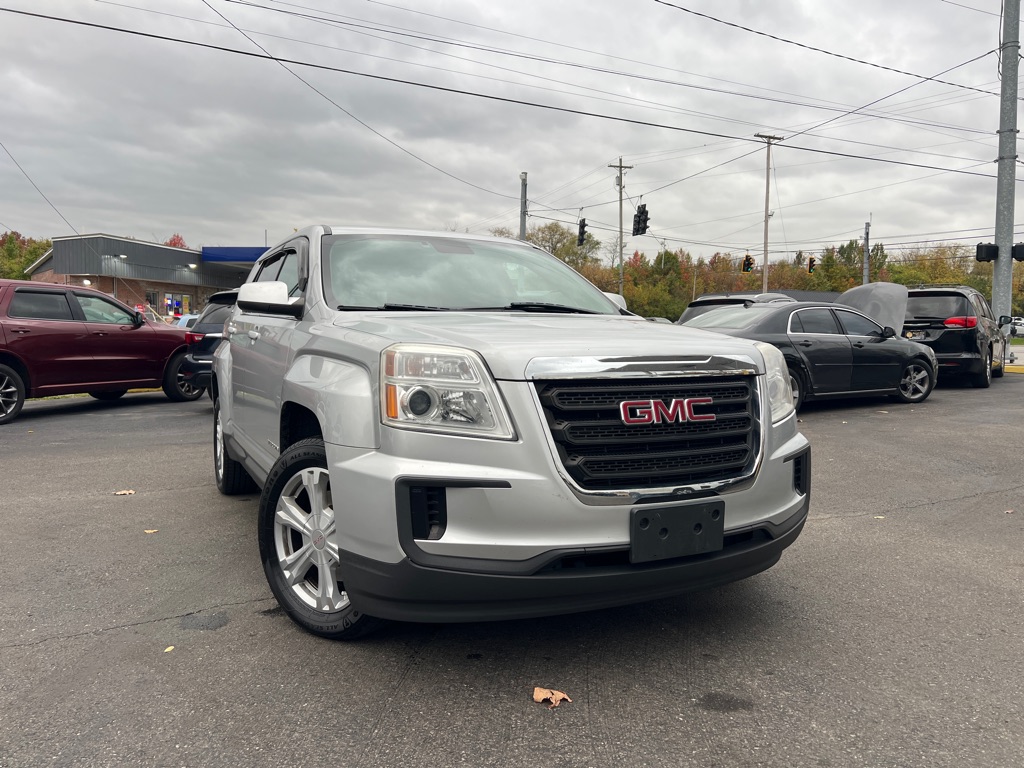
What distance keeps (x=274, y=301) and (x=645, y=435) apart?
6.49 feet

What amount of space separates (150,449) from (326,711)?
6022mm

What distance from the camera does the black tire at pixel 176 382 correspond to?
1194 cm

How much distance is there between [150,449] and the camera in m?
7.66

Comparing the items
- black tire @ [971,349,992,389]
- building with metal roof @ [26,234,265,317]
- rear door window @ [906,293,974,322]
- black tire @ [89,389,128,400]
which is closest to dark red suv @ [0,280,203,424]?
black tire @ [89,389,128,400]

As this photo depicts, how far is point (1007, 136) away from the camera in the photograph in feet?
53.9

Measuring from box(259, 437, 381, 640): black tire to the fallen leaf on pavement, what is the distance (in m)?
0.68

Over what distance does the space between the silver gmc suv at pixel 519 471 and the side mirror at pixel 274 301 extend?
1.32 ft

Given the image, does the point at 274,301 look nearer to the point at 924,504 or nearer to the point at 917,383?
the point at 924,504

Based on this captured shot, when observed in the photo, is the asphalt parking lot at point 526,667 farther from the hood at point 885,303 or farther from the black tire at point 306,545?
the hood at point 885,303

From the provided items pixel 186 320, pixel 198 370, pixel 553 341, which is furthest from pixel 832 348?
pixel 186 320

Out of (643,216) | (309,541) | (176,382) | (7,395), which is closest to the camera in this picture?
(309,541)

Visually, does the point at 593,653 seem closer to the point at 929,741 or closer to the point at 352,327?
the point at 929,741

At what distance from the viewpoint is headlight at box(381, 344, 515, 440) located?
2521mm

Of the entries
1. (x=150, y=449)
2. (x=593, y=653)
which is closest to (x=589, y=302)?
(x=593, y=653)
